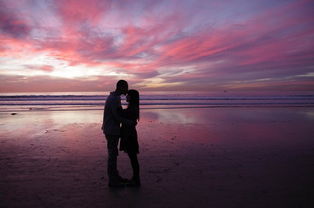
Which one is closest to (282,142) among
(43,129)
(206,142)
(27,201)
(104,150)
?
(206,142)

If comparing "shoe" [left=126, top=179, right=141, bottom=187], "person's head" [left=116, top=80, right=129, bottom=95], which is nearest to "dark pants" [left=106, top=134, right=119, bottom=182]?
"shoe" [left=126, top=179, right=141, bottom=187]

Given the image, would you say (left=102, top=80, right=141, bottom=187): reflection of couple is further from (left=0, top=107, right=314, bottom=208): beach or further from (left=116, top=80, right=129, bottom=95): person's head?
(left=0, top=107, right=314, bottom=208): beach

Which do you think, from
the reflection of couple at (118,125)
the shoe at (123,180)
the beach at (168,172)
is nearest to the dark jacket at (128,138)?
the reflection of couple at (118,125)

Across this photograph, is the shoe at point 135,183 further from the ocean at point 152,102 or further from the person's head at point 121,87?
the ocean at point 152,102

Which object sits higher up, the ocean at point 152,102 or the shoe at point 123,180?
the ocean at point 152,102

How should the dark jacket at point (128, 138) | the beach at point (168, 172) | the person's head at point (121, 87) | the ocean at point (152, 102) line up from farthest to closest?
the ocean at point (152, 102) < the dark jacket at point (128, 138) < the person's head at point (121, 87) < the beach at point (168, 172)

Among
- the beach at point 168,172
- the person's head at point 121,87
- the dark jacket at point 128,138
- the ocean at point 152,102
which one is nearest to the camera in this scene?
the beach at point 168,172

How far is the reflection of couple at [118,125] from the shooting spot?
457 cm

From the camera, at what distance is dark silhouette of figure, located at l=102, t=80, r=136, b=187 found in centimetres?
456

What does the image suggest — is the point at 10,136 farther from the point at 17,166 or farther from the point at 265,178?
the point at 265,178

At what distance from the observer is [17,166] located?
5863 millimetres

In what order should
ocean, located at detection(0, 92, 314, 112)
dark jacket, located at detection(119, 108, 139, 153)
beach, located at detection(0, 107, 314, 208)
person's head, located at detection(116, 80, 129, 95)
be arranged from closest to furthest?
beach, located at detection(0, 107, 314, 208), person's head, located at detection(116, 80, 129, 95), dark jacket, located at detection(119, 108, 139, 153), ocean, located at detection(0, 92, 314, 112)

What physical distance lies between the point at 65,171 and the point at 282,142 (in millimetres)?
7814

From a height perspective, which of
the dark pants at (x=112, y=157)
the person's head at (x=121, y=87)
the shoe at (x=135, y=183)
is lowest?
the shoe at (x=135, y=183)
